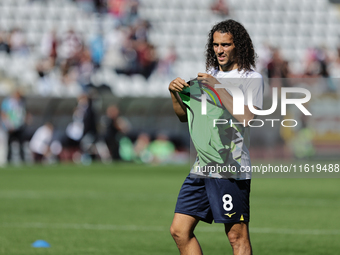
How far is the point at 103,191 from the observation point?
514 inches

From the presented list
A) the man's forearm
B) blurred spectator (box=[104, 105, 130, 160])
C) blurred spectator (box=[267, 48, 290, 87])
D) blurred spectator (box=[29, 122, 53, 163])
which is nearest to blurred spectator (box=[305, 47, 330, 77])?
blurred spectator (box=[267, 48, 290, 87])

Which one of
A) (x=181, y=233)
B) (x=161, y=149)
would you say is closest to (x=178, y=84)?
(x=181, y=233)

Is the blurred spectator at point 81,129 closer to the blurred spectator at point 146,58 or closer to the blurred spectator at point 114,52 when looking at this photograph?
the blurred spectator at point 114,52

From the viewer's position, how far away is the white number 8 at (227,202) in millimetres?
4398

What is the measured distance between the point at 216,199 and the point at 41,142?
1479 cm

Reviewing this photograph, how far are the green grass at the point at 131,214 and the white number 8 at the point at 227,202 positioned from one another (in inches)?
97.7

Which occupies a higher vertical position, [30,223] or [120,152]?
[30,223]

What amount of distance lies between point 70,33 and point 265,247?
1604cm

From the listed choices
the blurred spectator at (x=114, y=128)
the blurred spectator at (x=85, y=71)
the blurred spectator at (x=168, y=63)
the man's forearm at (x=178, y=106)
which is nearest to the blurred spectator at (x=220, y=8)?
the blurred spectator at (x=168, y=63)

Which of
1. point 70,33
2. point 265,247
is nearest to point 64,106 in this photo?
point 70,33

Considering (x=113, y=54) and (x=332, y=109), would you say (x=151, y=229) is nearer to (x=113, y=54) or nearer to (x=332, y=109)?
(x=332, y=109)

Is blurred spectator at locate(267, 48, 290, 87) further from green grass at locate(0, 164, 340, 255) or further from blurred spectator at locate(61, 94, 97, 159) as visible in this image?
blurred spectator at locate(61, 94, 97, 159)

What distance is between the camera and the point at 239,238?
14.5ft

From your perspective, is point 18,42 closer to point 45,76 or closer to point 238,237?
point 45,76
